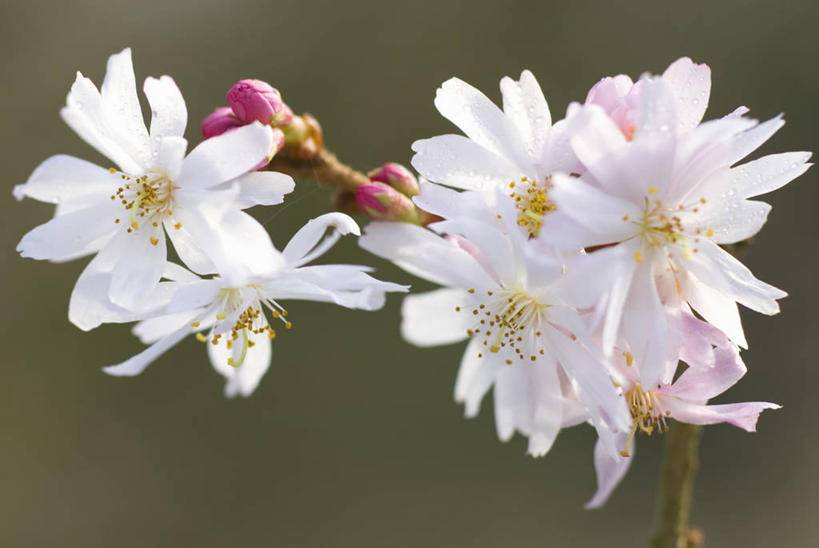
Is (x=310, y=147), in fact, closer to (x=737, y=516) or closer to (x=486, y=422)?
(x=486, y=422)

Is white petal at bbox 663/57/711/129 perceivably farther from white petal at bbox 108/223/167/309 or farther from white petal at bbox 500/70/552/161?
white petal at bbox 108/223/167/309

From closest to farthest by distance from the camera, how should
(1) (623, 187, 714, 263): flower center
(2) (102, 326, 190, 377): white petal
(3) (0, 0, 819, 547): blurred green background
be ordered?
(1) (623, 187, 714, 263): flower center
(2) (102, 326, 190, 377): white petal
(3) (0, 0, 819, 547): blurred green background

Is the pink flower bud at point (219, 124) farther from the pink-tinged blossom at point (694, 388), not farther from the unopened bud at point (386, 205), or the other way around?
the pink-tinged blossom at point (694, 388)

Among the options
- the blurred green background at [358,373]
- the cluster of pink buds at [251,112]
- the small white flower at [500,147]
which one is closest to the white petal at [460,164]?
the small white flower at [500,147]

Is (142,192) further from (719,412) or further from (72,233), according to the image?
(719,412)

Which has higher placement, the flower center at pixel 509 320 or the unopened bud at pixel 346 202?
the unopened bud at pixel 346 202

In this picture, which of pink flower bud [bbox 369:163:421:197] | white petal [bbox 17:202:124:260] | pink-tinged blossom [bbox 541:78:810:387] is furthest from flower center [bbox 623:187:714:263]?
white petal [bbox 17:202:124:260]
